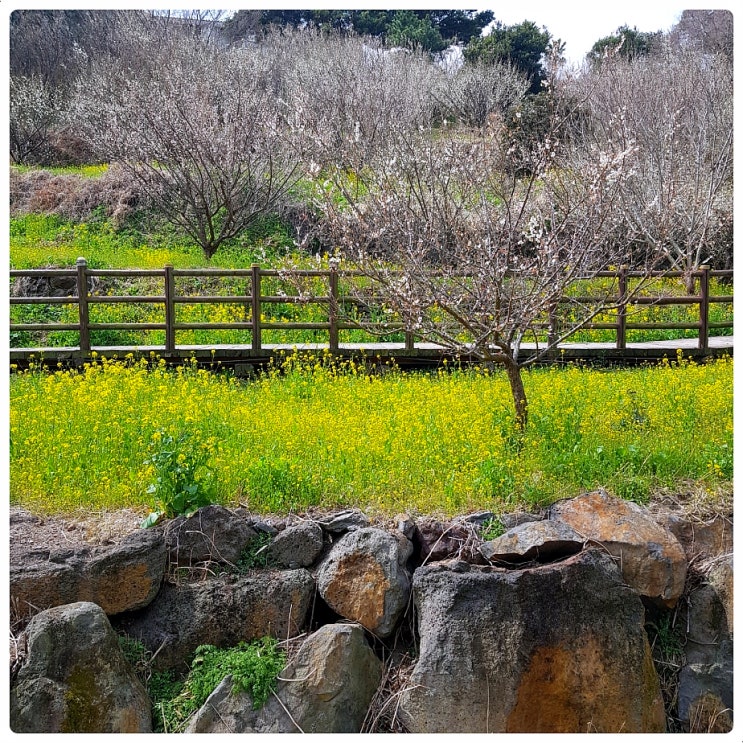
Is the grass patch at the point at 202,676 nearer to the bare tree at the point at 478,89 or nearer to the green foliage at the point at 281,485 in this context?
the green foliage at the point at 281,485

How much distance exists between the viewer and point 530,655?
4797 mm

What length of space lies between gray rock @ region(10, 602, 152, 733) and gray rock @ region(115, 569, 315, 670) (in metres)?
0.31

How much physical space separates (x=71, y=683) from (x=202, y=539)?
3.53 ft

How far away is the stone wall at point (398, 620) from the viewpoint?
4.69 m

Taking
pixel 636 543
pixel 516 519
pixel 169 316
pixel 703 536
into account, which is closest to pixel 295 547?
pixel 516 519

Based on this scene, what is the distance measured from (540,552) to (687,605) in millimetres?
1083

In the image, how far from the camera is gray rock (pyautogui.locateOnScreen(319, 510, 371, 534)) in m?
5.29

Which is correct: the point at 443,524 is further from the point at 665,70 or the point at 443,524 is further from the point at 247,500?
the point at 665,70

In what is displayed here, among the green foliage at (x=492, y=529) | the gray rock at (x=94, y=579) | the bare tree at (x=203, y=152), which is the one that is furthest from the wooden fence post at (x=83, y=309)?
the green foliage at (x=492, y=529)

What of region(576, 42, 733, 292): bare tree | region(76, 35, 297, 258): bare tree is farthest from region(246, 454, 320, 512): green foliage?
region(76, 35, 297, 258): bare tree

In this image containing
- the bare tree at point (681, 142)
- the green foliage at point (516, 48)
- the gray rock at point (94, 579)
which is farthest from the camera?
the green foliage at point (516, 48)

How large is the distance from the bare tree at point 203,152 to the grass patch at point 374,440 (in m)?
8.56

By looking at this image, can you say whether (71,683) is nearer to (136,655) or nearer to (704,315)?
(136,655)

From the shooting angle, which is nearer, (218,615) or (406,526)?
(218,615)
